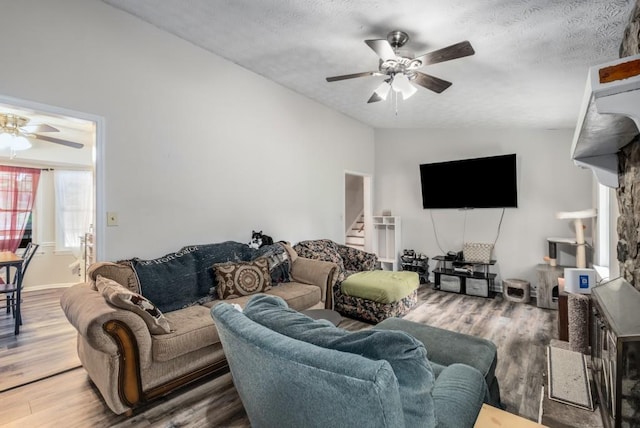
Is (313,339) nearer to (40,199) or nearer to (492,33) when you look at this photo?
(492,33)

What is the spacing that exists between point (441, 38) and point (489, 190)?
2931mm

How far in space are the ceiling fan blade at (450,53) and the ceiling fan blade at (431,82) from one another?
286 mm

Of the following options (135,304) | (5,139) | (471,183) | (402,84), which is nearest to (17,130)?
(5,139)

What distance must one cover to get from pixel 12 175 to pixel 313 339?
21.8 feet

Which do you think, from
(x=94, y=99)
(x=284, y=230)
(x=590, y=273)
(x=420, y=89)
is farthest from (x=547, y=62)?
(x=94, y=99)

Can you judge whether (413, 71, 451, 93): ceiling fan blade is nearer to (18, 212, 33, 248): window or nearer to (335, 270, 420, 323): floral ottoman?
(335, 270, 420, 323): floral ottoman

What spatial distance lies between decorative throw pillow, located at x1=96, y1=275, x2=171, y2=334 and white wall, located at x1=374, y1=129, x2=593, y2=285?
4566 millimetres

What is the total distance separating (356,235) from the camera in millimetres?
6801

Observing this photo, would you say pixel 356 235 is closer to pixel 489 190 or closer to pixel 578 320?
Result: pixel 489 190

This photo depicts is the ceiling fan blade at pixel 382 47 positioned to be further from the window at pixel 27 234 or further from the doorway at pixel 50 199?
the window at pixel 27 234

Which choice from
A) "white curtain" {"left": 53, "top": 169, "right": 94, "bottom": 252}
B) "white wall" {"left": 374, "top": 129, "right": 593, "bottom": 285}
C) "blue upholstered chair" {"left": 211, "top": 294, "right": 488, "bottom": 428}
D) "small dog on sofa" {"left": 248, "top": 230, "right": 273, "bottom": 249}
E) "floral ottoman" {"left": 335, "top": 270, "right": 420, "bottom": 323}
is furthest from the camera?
"white curtain" {"left": 53, "top": 169, "right": 94, "bottom": 252}

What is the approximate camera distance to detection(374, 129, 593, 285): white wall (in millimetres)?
4375

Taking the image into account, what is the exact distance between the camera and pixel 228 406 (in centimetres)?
207

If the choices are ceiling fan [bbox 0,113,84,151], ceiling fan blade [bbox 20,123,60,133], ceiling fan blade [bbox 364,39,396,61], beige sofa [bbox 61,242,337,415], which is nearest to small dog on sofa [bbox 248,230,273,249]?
beige sofa [bbox 61,242,337,415]
